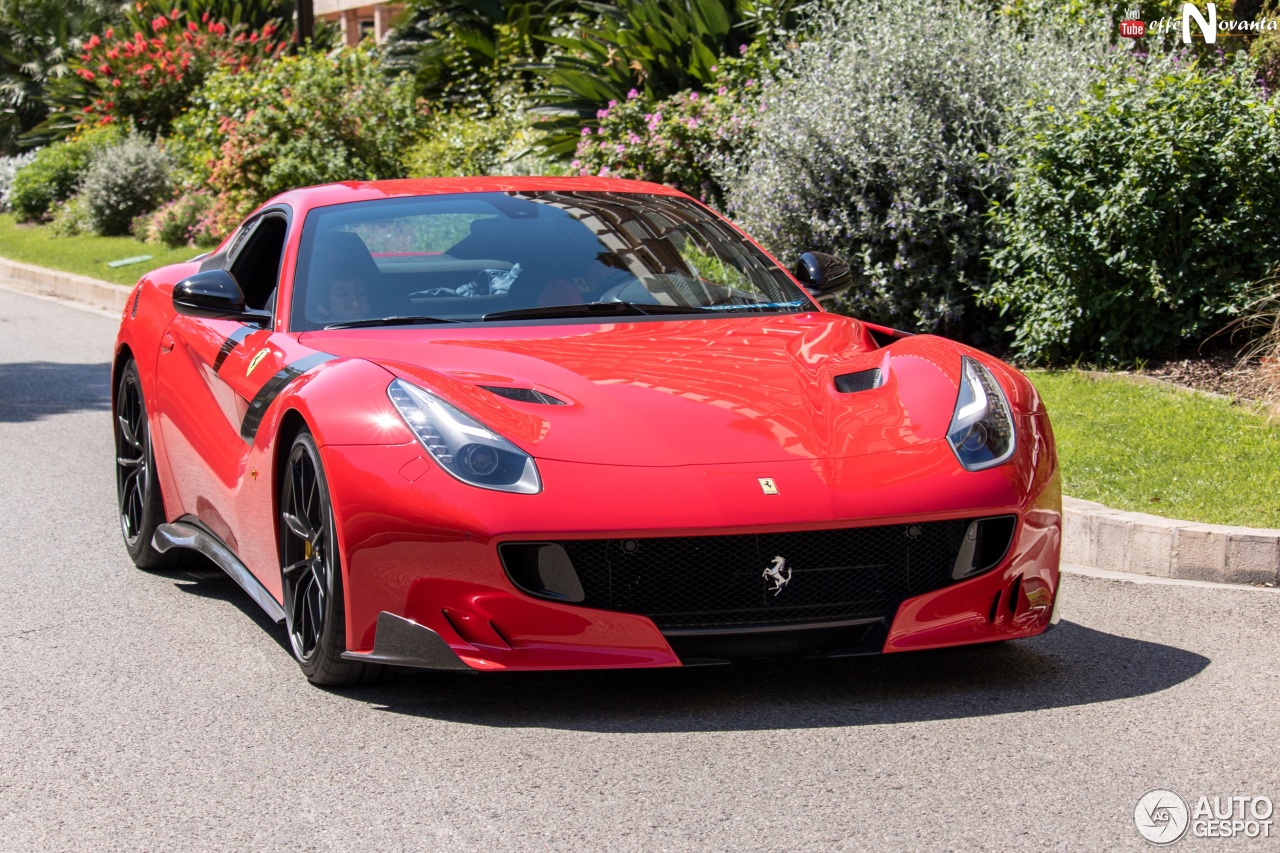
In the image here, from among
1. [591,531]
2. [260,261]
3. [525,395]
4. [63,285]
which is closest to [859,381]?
[525,395]

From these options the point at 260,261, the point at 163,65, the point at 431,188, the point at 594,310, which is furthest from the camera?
the point at 163,65

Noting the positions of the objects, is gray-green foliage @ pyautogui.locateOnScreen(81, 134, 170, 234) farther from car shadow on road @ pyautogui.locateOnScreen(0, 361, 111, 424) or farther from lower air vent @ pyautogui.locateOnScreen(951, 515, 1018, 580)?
lower air vent @ pyautogui.locateOnScreen(951, 515, 1018, 580)

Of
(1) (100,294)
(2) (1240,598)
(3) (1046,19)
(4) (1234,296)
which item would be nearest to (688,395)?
(2) (1240,598)

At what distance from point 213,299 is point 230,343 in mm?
221

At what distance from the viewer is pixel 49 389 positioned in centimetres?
1092

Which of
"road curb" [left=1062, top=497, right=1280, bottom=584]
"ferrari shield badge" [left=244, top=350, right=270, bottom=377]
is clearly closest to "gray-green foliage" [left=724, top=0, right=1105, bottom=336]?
"road curb" [left=1062, top=497, right=1280, bottom=584]

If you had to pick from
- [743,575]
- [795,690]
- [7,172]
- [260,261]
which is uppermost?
[260,261]

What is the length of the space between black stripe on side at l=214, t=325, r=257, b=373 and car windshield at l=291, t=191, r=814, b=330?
0.25 metres

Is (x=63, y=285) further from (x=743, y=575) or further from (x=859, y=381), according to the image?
(x=743, y=575)

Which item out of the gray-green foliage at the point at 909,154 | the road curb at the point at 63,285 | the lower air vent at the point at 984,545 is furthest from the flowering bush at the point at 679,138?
the lower air vent at the point at 984,545

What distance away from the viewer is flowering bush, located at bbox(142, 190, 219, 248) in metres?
20.2

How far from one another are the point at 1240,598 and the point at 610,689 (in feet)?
7.90

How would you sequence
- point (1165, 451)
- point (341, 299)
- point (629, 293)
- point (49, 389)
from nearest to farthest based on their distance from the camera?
point (341, 299) → point (629, 293) → point (1165, 451) → point (49, 389)

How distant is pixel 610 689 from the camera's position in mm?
4484
